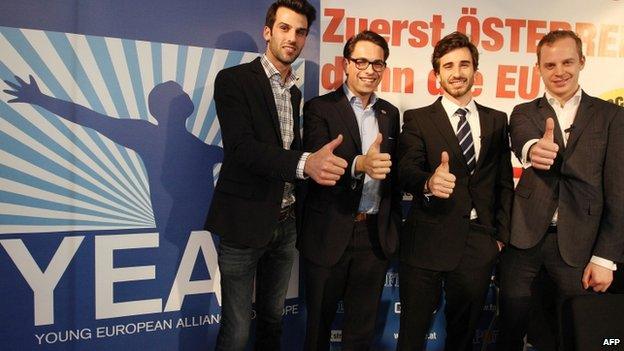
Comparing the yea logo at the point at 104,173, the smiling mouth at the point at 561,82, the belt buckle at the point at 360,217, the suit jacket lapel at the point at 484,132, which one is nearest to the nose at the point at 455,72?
the suit jacket lapel at the point at 484,132

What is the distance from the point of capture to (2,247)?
6.70ft

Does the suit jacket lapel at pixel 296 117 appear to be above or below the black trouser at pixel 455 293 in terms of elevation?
above

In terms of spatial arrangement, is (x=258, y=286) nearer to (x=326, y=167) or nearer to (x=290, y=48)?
Answer: (x=326, y=167)

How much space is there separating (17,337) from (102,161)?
1.01m

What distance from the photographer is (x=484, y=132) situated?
1978 millimetres

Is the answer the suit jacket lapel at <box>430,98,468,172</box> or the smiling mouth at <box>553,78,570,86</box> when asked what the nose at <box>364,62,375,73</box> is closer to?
the suit jacket lapel at <box>430,98,468,172</box>

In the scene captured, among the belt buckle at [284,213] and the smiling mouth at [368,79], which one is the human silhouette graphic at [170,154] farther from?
the smiling mouth at [368,79]

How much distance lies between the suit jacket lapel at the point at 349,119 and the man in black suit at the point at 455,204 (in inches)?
9.5

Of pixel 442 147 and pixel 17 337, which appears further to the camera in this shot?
pixel 17 337

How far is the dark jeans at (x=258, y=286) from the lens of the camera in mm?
1860

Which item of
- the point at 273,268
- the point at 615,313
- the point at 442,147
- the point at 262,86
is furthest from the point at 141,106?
the point at 615,313

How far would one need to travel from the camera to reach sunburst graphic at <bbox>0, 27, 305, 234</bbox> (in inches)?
80.0

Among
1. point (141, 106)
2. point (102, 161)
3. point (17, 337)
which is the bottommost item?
point (17, 337)

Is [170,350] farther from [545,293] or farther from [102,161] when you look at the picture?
[545,293]
